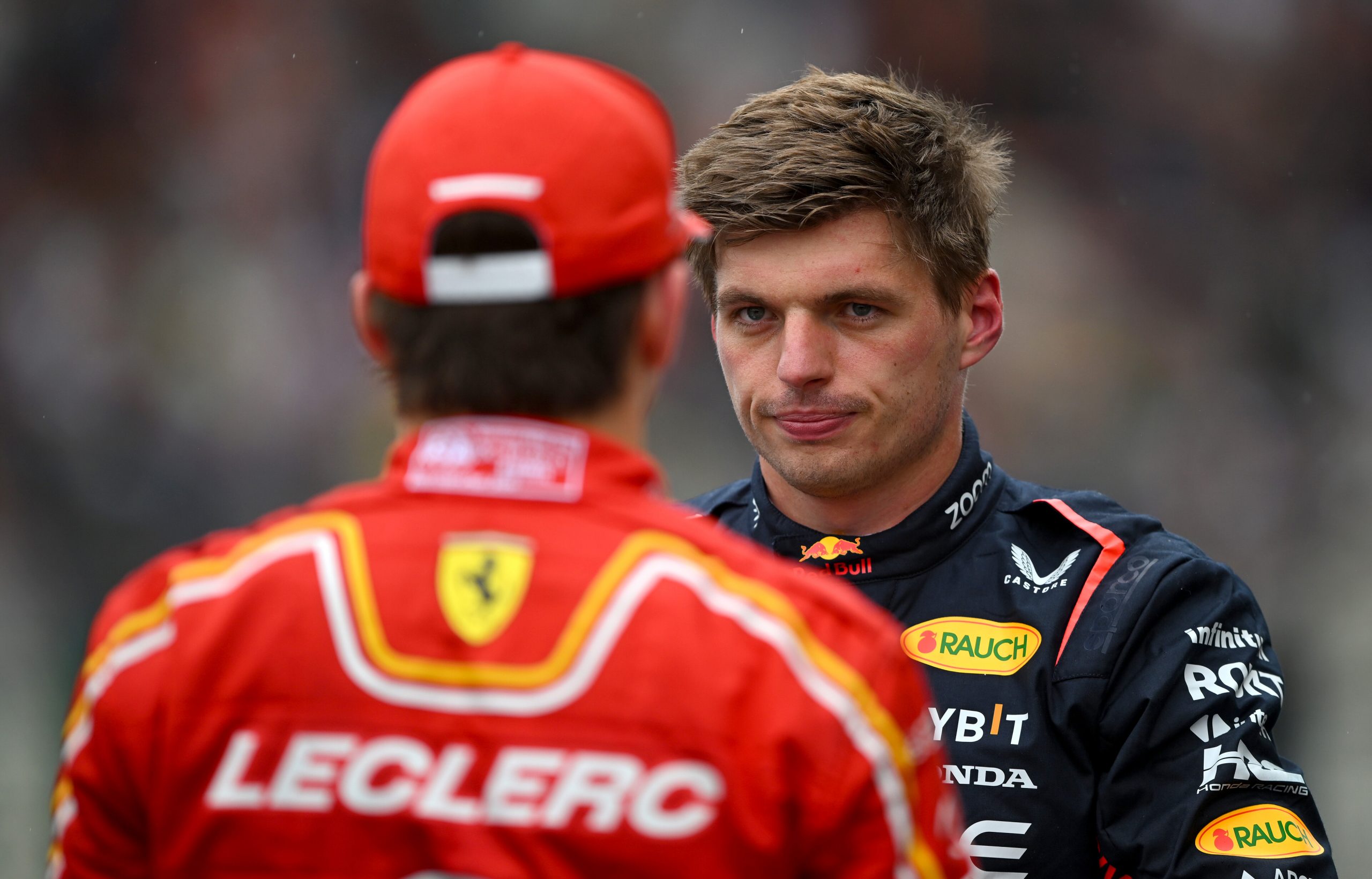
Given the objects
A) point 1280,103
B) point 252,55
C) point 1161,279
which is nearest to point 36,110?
point 252,55

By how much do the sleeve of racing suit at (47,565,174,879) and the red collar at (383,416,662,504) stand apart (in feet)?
0.93

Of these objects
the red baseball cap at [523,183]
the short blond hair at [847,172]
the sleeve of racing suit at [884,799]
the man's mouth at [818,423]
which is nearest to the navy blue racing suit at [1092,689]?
the man's mouth at [818,423]

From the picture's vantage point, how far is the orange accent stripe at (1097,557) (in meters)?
2.46

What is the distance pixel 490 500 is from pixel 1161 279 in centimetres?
669

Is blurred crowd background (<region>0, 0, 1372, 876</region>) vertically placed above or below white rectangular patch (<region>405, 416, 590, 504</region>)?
below

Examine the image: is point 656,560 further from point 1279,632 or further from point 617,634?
point 1279,632

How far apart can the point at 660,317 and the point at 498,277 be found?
0.17m

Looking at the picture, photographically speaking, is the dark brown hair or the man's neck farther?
the man's neck

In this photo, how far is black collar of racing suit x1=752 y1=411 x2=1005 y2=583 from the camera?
2.64 m

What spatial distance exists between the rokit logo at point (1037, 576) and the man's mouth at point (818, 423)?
1.29ft

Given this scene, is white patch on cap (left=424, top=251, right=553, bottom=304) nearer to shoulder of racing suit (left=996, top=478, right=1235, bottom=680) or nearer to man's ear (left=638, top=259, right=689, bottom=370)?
man's ear (left=638, top=259, right=689, bottom=370)

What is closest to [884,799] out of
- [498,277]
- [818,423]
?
[498,277]

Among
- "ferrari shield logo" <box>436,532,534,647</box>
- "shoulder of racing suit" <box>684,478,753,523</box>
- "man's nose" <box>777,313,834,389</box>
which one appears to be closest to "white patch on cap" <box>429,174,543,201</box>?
"ferrari shield logo" <box>436,532,534,647</box>

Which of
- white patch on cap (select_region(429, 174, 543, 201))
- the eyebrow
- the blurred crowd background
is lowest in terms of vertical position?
the blurred crowd background
